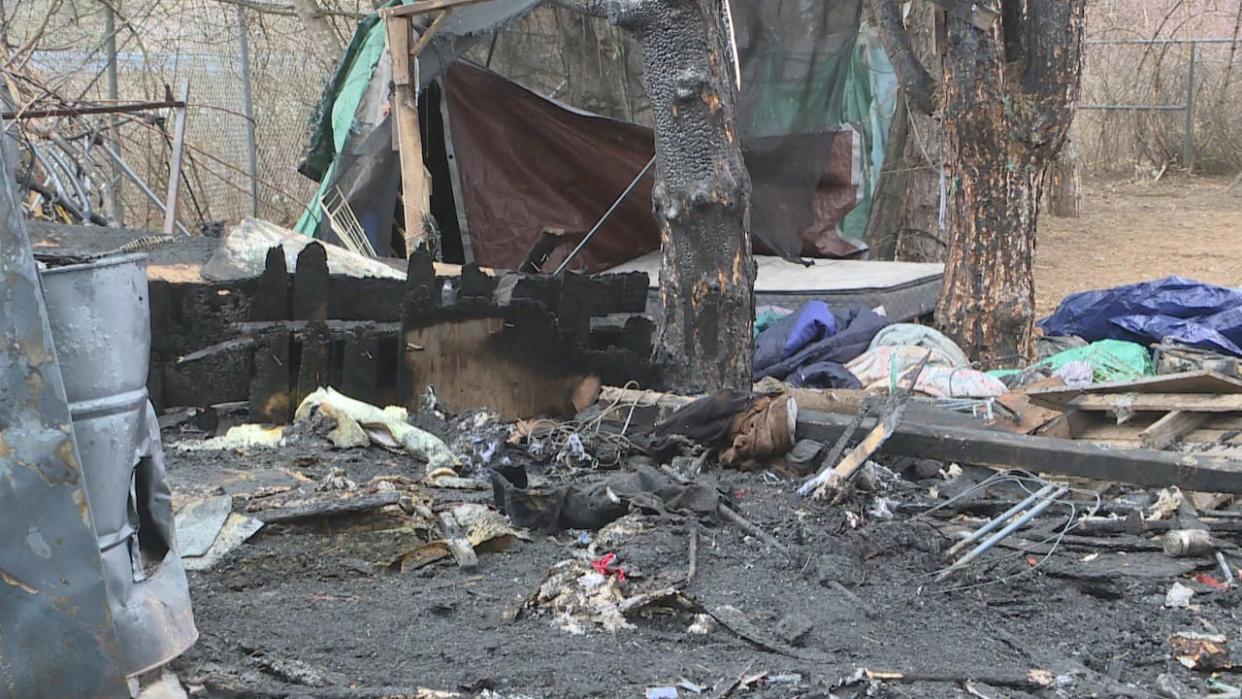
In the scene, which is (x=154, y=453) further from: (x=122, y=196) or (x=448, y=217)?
(x=122, y=196)

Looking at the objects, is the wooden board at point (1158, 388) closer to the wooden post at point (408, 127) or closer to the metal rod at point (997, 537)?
the metal rod at point (997, 537)

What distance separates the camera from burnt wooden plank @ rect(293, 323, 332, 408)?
5.19 meters

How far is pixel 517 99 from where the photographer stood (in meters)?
9.76

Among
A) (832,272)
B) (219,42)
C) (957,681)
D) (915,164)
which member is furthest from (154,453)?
(219,42)

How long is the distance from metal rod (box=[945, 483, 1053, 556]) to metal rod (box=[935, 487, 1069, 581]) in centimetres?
3

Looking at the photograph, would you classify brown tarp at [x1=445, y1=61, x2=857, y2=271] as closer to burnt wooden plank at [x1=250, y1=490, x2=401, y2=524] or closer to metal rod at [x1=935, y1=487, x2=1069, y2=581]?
burnt wooden plank at [x1=250, y1=490, x2=401, y2=524]

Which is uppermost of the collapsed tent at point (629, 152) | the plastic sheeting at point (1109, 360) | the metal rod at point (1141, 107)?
the metal rod at point (1141, 107)

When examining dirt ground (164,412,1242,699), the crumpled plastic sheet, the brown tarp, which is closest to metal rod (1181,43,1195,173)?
the brown tarp

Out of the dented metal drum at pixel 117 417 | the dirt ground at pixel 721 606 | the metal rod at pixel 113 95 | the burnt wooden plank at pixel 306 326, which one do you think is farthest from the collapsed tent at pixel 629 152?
the dented metal drum at pixel 117 417

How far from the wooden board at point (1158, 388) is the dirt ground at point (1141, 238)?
4967mm

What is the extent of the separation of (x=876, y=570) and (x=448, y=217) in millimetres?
7253

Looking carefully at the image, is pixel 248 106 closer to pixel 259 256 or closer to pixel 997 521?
pixel 259 256

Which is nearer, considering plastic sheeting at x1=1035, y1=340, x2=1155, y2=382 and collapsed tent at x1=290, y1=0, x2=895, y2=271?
plastic sheeting at x1=1035, y1=340, x2=1155, y2=382

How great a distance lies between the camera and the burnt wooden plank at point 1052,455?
4.08m
